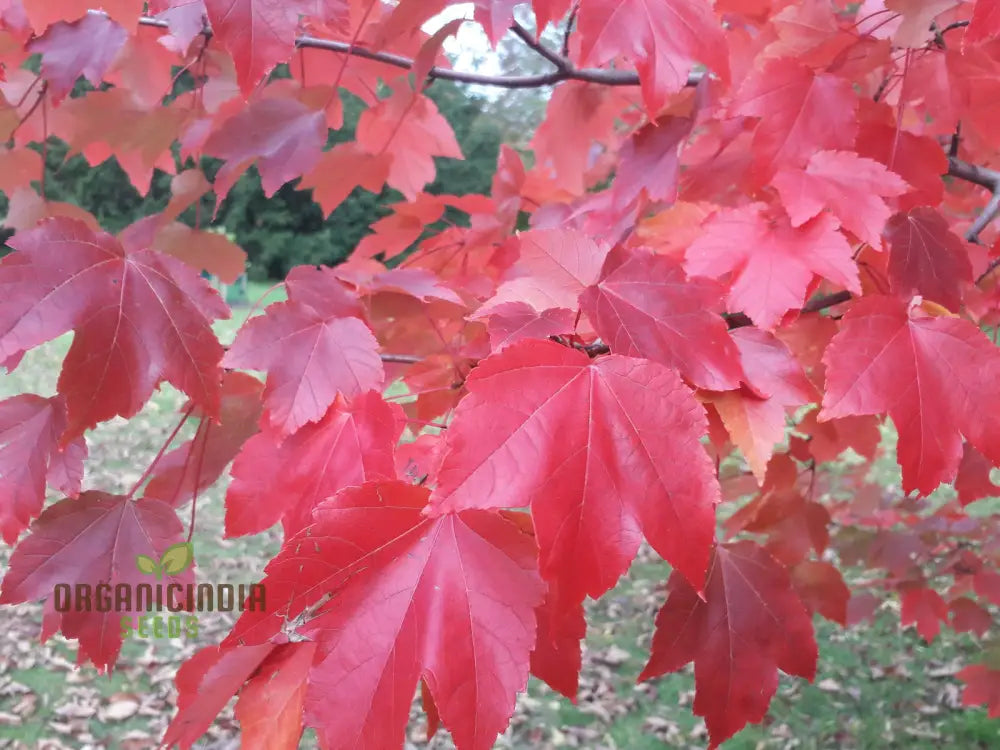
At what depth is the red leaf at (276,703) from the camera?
63 cm

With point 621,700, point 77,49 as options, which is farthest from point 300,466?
point 621,700

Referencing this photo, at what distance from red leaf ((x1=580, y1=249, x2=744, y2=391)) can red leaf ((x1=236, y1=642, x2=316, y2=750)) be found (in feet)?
1.26

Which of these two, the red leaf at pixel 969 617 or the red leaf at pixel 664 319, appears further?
the red leaf at pixel 969 617

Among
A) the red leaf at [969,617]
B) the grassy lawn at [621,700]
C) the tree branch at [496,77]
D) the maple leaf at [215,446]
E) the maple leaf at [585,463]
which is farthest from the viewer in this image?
the grassy lawn at [621,700]

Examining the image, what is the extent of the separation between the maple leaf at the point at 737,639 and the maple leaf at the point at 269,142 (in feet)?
2.54

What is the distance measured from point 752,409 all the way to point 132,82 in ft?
4.04

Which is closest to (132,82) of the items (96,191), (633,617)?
(633,617)

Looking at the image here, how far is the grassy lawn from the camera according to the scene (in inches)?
104

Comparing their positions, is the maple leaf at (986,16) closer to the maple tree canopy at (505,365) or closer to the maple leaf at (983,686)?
the maple tree canopy at (505,365)

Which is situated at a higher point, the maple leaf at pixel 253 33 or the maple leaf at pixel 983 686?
the maple leaf at pixel 253 33

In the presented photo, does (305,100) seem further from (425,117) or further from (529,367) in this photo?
(529,367)

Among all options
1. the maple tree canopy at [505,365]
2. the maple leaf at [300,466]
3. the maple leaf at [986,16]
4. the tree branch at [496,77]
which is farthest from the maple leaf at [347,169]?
the maple leaf at [986,16]

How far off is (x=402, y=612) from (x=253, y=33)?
0.56 metres

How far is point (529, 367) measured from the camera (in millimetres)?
583
